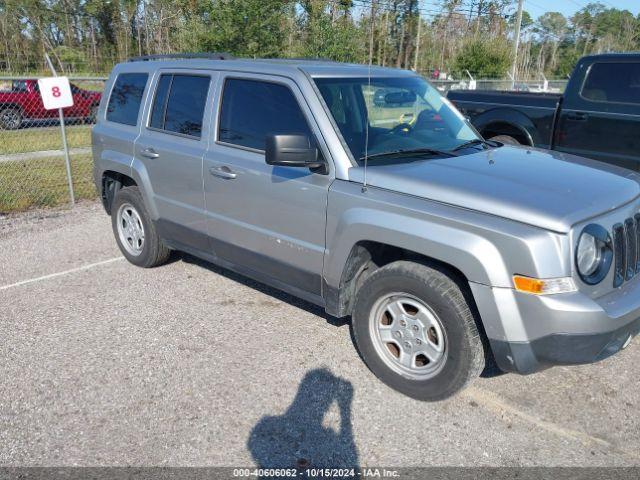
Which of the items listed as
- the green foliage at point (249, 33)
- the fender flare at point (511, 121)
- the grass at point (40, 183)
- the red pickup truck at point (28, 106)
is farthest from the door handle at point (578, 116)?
the red pickup truck at point (28, 106)

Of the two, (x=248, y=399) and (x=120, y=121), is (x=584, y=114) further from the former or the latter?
(x=248, y=399)

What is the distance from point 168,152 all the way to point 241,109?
2.92ft

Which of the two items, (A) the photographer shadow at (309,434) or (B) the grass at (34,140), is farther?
(B) the grass at (34,140)

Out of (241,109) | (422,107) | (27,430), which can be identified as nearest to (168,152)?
(241,109)

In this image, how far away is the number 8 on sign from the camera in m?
7.89

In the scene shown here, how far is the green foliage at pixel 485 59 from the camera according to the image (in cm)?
3130

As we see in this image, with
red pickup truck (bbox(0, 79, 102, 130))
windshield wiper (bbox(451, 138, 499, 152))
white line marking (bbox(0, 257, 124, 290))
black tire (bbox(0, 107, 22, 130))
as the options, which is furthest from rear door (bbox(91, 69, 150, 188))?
black tire (bbox(0, 107, 22, 130))

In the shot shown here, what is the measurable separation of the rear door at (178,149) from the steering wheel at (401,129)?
147cm

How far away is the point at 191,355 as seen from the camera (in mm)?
4008

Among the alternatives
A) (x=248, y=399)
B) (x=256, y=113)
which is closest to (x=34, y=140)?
(x=256, y=113)

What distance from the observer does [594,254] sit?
9.71 ft

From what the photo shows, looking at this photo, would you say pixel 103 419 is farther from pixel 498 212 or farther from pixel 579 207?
pixel 579 207

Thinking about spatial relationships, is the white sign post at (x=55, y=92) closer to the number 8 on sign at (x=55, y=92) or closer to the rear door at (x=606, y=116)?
the number 8 on sign at (x=55, y=92)

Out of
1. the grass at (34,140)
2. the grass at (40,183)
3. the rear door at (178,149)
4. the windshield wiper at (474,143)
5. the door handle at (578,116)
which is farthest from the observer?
the grass at (34,140)
